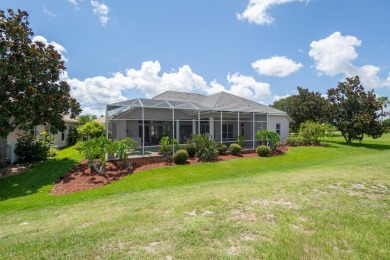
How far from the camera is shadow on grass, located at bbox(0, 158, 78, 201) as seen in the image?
862 centimetres

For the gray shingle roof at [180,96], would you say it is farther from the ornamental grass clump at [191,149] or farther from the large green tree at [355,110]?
the large green tree at [355,110]

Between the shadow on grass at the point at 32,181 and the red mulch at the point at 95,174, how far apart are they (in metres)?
0.47

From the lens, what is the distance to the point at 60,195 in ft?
26.6

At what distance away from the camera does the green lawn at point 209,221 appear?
3442mm

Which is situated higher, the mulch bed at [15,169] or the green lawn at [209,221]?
the green lawn at [209,221]

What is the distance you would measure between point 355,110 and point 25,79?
100 ft

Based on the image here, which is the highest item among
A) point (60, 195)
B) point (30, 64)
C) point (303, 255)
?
point (30, 64)

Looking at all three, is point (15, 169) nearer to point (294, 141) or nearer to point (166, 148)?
point (166, 148)

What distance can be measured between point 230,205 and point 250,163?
27.8ft

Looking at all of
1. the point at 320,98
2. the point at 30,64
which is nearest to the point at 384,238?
the point at 30,64

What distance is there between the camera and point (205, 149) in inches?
538

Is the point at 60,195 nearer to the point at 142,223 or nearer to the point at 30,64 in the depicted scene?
the point at 142,223

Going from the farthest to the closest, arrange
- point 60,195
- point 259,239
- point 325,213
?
point 60,195, point 325,213, point 259,239

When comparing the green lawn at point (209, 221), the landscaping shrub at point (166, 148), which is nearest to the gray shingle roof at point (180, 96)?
the landscaping shrub at point (166, 148)
